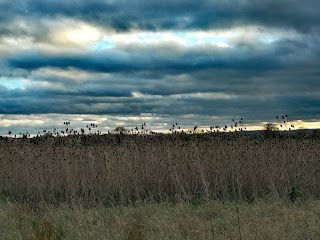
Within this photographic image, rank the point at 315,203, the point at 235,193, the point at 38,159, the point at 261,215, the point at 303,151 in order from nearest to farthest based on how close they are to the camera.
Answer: the point at 261,215 → the point at 315,203 → the point at 235,193 → the point at 303,151 → the point at 38,159

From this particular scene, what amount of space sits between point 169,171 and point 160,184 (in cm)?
41

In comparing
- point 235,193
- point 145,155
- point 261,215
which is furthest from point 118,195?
point 261,215

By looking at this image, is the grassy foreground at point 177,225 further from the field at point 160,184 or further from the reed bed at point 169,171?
the reed bed at point 169,171

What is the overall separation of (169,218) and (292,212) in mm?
2170

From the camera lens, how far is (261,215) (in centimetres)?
812

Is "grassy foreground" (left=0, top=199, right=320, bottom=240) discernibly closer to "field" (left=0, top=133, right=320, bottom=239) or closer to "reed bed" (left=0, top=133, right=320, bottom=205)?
"field" (left=0, top=133, right=320, bottom=239)

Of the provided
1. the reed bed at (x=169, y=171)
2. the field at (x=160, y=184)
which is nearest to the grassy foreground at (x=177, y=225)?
the field at (x=160, y=184)

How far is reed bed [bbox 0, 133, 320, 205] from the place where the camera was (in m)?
11.6

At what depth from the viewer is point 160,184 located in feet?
39.1

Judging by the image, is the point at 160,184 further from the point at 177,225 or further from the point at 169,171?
the point at 177,225

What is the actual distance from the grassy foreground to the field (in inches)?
1.1

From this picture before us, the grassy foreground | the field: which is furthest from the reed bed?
the grassy foreground

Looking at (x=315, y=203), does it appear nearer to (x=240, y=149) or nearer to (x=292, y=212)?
(x=292, y=212)

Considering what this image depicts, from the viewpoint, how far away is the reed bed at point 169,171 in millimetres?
11586
